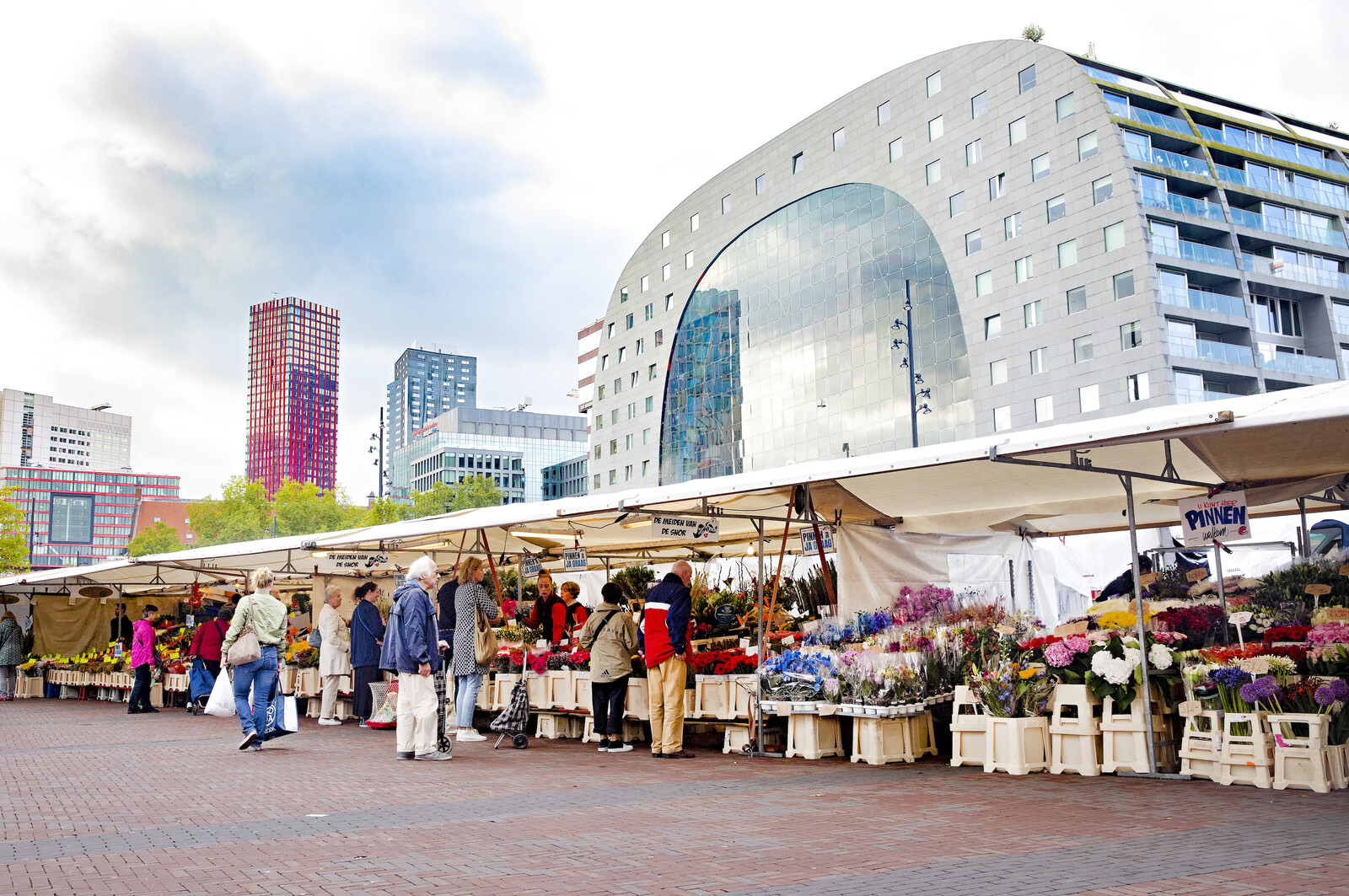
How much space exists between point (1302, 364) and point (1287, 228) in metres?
7.50

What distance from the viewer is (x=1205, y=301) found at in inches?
1912

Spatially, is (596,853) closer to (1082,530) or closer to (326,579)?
(1082,530)

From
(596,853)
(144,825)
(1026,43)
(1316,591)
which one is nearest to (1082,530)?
(1316,591)

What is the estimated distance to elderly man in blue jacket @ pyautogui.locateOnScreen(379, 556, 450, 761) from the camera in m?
10.2

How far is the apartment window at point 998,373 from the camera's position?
1998 inches

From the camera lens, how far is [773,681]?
1052 centimetres

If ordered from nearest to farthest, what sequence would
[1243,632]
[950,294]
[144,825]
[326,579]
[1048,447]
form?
[144,825]
[1048,447]
[1243,632]
[326,579]
[950,294]

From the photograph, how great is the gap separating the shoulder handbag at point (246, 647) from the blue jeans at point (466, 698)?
2.26 m

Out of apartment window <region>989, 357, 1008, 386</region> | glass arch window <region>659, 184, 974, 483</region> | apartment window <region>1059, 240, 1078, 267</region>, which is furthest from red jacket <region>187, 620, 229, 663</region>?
apartment window <region>1059, 240, 1078, 267</region>

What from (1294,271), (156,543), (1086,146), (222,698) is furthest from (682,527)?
(156,543)

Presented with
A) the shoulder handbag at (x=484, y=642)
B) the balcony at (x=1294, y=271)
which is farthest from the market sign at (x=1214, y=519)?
the balcony at (x=1294, y=271)

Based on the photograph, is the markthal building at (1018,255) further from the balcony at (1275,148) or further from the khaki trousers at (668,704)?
the khaki trousers at (668,704)

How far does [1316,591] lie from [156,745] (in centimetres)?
1242

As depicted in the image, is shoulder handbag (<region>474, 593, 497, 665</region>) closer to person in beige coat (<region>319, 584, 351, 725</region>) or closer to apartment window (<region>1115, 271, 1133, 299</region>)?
person in beige coat (<region>319, 584, 351, 725</region>)
